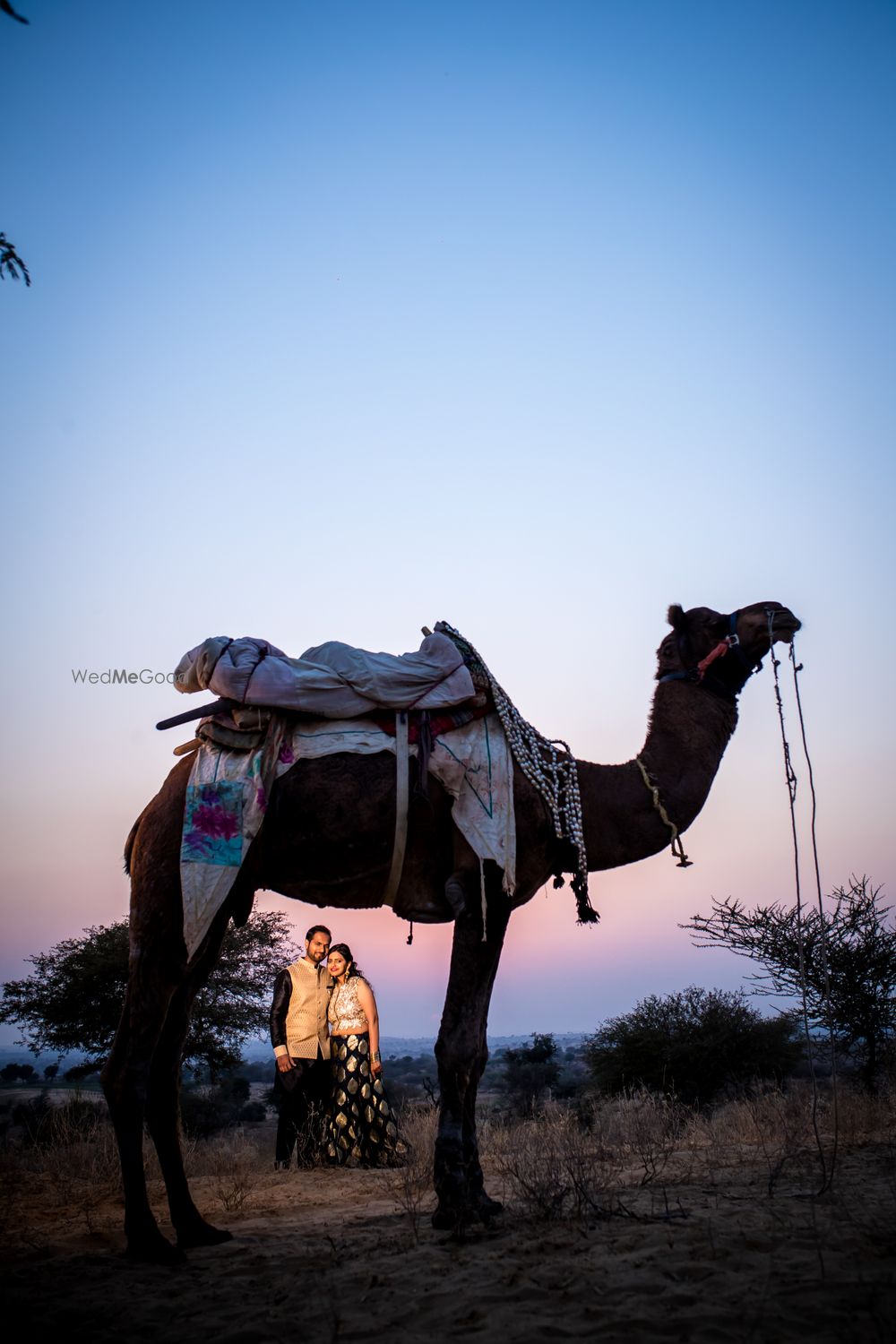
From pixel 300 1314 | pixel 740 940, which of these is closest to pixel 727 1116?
pixel 740 940

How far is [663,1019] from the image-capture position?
19.9m

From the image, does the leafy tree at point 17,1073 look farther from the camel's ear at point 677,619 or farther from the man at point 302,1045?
the camel's ear at point 677,619

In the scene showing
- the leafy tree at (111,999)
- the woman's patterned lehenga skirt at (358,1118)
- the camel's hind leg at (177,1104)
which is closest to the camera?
the camel's hind leg at (177,1104)

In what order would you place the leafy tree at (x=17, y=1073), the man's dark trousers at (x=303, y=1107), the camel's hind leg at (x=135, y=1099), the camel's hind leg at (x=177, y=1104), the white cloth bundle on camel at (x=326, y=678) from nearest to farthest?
1. the camel's hind leg at (x=135, y=1099)
2. the camel's hind leg at (x=177, y=1104)
3. the white cloth bundle on camel at (x=326, y=678)
4. the man's dark trousers at (x=303, y=1107)
5. the leafy tree at (x=17, y=1073)

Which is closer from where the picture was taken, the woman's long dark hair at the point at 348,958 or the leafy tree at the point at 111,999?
the woman's long dark hair at the point at 348,958

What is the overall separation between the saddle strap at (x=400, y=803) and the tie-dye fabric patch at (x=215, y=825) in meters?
0.94

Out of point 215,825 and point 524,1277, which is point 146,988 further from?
point 524,1277

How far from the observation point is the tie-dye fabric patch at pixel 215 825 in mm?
5863

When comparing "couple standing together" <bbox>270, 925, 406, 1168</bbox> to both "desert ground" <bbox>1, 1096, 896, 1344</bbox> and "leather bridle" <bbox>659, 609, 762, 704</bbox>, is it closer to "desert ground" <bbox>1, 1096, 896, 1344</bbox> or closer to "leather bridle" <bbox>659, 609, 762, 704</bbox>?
"desert ground" <bbox>1, 1096, 896, 1344</bbox>

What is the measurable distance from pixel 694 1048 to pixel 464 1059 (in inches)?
581

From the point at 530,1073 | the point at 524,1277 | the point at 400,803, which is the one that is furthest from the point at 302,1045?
the point at 530,1073

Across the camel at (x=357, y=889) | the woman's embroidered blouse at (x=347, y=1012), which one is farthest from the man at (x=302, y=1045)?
the camel at (x=357, y=889)

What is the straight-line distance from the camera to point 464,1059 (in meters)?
5.77

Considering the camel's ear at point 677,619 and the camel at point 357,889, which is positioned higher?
the camel's ear at point 677,619
